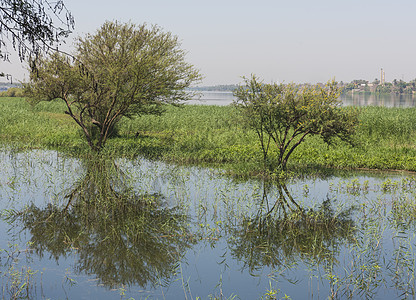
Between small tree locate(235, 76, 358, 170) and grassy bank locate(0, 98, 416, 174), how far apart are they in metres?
0.92

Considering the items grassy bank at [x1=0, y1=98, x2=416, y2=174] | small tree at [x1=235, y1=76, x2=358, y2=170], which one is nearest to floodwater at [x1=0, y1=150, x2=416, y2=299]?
small tree at [x1=235, y1=76, x2=358, y2=170]

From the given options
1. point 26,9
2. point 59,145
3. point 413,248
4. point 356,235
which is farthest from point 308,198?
point 59,145

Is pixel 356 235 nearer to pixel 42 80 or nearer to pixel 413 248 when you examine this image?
pixel 413 248

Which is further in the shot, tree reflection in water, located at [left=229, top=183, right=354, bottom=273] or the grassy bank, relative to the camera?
the grassy bank

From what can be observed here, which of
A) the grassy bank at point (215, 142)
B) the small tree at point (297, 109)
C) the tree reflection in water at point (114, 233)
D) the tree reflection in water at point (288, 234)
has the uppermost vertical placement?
the small tree at point (297, 109)

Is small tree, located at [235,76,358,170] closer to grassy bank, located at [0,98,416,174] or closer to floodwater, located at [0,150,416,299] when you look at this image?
grassy bank, located at [0,98,416,174]

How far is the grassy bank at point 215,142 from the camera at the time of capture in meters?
21.5

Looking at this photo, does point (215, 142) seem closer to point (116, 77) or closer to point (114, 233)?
point (116, 77)

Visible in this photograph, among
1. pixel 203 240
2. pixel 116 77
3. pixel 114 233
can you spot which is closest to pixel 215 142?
pixel 116 77

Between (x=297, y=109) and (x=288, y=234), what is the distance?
794 cm

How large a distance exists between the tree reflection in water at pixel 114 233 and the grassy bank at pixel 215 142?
22.2 feet

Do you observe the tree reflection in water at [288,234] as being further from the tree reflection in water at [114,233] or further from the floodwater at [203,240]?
the tree reflection in water at [114,233]

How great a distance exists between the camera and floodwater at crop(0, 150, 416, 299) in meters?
8.54

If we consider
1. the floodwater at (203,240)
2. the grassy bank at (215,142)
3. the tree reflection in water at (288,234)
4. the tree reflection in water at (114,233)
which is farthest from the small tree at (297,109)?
the tree reflection in water at (114,233)
